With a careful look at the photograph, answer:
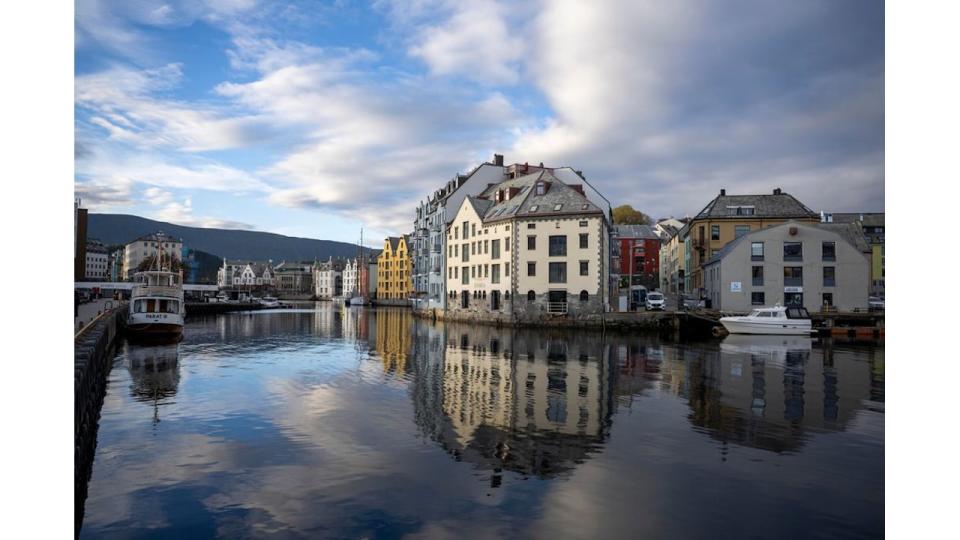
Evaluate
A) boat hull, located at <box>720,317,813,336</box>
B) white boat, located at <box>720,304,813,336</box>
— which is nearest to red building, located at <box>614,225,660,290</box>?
white boat, located at <box>720,304,813,336</box>

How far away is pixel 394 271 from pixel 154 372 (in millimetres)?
120285

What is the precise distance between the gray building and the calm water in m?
32.2

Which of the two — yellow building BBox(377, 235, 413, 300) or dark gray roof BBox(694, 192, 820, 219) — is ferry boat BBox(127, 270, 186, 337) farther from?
yellow building BBox(377, 235, 413, 300)

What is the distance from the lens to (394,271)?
147 meters

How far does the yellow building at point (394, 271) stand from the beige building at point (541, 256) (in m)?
76.0

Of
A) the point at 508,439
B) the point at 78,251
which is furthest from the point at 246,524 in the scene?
the point at 78,251

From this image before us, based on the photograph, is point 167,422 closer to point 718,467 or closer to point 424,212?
point 718,467

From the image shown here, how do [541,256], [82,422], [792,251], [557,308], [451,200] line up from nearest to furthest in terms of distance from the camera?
[82,422]
[792,251]
[557,308]
[541,256]
[451,200]

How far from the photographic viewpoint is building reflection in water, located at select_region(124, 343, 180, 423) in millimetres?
20844

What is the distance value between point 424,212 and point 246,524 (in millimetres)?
84740

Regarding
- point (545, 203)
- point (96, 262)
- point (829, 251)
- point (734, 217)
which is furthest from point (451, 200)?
point (96, 262)

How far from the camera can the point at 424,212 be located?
92.9 m

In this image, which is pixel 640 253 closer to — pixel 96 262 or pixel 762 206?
pixel 762 206

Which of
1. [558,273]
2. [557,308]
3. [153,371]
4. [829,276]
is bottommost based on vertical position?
[153,371]
